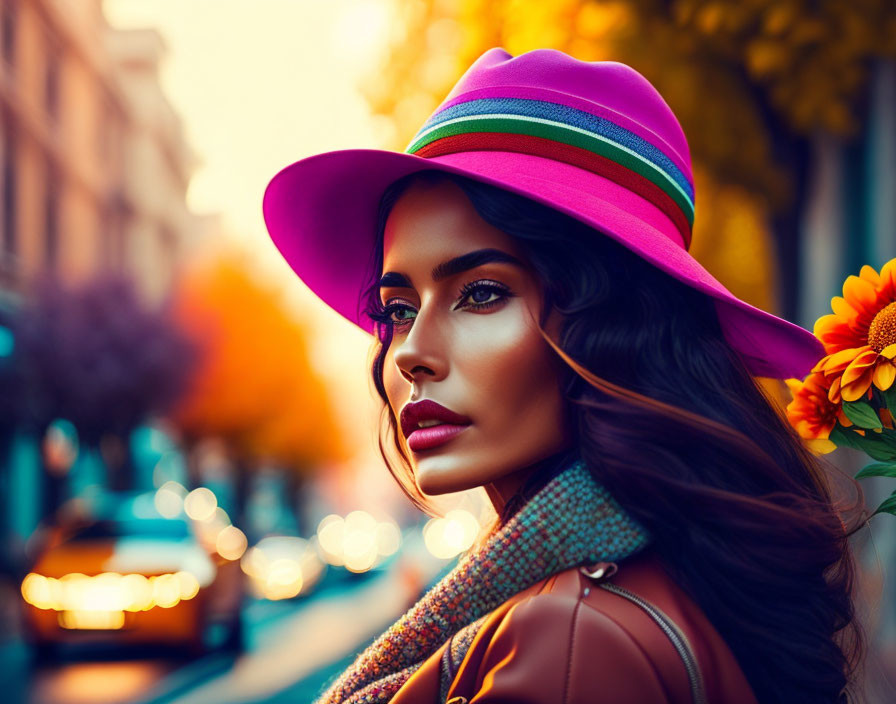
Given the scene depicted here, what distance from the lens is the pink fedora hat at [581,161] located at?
5.20 ft

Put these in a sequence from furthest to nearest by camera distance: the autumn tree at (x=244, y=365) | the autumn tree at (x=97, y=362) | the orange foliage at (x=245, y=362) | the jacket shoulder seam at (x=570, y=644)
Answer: the orange foliage at (x=245, y=362)
the autumn tree at (x=244, y=365)
the autumn tree at (x=97, y=362)
the jacket shoulder seam at (x=570, y=644)

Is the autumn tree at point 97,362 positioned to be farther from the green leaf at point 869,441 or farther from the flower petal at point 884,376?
the flower petal at point 884,376

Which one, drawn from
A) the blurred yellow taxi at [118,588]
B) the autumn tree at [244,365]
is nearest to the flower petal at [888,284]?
the blurred yellow taxi at [118,588]

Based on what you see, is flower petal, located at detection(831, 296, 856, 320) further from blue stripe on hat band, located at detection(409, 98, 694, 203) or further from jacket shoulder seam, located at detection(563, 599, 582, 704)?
jacket shoulder seam, located at detection(563, 599, 582, 704)

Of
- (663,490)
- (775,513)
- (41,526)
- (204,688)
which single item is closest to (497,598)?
(663,490)

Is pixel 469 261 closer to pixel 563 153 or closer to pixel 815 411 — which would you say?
pixel 563 153

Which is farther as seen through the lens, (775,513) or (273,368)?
(273,368)

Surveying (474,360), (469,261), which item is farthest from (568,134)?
(474,360)

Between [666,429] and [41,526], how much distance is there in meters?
26.9

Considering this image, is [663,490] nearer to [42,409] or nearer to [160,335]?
[42,409]

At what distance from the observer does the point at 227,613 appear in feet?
37.8

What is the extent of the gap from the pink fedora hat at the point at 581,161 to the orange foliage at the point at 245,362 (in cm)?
2522

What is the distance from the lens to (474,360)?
64.4 inches

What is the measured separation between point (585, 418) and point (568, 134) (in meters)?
0.45
